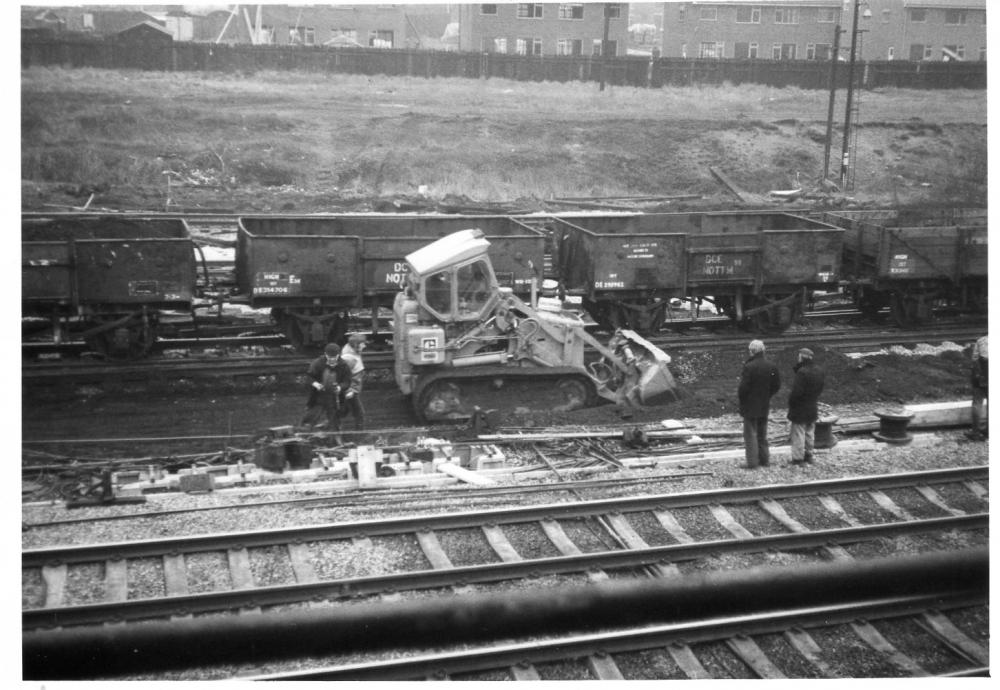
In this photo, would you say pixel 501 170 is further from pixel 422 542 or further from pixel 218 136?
pixel 422 542

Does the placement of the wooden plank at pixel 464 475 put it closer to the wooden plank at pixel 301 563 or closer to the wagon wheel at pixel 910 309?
the wooden plank at pixel 301 563

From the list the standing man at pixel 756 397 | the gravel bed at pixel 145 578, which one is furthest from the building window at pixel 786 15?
the gravel bed at pixel 145 578

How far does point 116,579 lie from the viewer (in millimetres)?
8641

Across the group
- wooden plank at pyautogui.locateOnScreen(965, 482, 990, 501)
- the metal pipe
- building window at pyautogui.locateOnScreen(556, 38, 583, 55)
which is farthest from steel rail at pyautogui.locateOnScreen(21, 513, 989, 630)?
building window at pyautogui.locateOnScreen(556, 38, 583, 55)

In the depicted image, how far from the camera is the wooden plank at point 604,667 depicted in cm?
752

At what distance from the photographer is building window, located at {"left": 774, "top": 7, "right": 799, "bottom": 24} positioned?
93.9 feet

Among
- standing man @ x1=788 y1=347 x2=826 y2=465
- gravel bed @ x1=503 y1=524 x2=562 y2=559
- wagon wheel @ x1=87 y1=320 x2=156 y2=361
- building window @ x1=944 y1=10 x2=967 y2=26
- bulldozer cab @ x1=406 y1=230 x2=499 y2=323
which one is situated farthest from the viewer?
building window @ x1=944 y1=10 x2=967 y2=26

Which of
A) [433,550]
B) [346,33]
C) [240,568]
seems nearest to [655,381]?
[433,550]

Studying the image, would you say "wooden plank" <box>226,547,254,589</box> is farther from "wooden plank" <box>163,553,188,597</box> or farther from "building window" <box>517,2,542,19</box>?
"building window" <box>517,2,542,19</box>

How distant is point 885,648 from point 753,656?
1.08 metres

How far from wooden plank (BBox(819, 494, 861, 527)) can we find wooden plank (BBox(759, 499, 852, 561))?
19.5 inches

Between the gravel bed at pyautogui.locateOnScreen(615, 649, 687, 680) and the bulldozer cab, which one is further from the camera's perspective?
the bulldozer cab

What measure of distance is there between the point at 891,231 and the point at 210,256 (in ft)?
43.1

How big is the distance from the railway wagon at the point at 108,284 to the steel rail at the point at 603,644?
943cm
